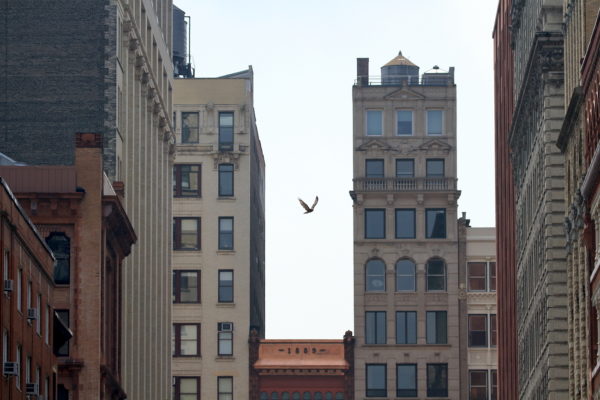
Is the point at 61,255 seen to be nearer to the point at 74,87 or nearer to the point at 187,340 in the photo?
the point at 74,87

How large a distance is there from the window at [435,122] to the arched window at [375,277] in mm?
10239

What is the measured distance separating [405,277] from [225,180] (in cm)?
1479

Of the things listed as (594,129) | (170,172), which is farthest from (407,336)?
(594,129)

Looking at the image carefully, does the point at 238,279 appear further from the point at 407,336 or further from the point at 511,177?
the point at 511,177

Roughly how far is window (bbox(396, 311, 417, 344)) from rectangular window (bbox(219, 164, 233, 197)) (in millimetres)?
15193

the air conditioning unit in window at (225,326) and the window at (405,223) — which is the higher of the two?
the window at (405,223)

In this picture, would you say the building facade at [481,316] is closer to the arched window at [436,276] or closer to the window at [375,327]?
the arched window at [436,276]

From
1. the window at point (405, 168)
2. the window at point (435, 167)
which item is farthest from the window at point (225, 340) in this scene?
the window at point (435, 167)

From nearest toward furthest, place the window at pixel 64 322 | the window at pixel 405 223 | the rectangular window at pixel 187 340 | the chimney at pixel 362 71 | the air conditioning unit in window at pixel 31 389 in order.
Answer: the air conditioning unit in window at pixel 31 389, the window at pixel 64 322, the rectangular window at pixel 187 340, the window at pixel 405 223, the chimney at pixel 362 71

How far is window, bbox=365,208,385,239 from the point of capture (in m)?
155

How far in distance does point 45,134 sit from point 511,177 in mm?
29591

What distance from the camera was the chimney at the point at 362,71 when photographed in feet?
524

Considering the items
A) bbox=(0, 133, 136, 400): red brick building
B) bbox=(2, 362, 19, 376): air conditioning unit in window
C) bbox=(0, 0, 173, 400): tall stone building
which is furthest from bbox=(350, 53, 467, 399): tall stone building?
bbox=(2, 362, 19, 376): air conditioning unit in window

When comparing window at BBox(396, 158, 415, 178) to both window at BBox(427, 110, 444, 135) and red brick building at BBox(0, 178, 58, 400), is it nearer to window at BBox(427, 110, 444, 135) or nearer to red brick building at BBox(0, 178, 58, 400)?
window at BBox(427, 110, 444, 135)
